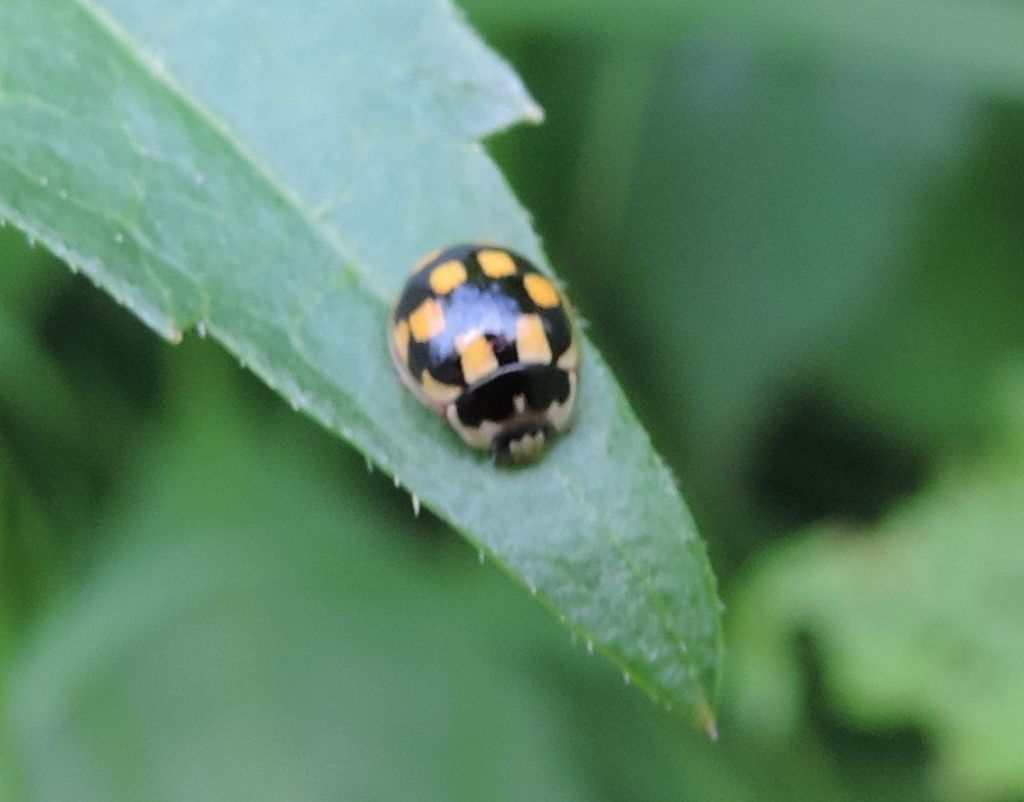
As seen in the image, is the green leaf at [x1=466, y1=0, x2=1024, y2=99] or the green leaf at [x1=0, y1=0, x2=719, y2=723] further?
the green leaf at [x1=466, y1=0, x2=1024, y2=99]

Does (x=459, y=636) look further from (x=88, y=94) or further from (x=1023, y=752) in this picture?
(x=88, y=94)

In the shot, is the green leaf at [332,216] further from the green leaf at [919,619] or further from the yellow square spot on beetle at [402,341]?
the green leaf at [919,619]

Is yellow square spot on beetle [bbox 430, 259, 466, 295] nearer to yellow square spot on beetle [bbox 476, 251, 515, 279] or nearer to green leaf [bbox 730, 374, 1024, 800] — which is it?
yellow square spot on beetle [bbox 476, 251, 515, 279]

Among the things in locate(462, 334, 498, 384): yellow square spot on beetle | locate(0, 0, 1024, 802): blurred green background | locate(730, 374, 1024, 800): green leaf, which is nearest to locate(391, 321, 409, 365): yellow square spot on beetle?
locate(462, 334, 498, 384): yellow square spot on beetle

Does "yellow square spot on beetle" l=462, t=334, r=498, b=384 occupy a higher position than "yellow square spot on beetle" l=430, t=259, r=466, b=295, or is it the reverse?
"yellow square spot on beetle" l=430, t=259, r=466, b=295

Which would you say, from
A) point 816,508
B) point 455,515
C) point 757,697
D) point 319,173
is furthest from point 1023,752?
point 319,173

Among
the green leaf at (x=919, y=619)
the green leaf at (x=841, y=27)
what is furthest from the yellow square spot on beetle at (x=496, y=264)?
the green leaf at (x=919, y=619)
